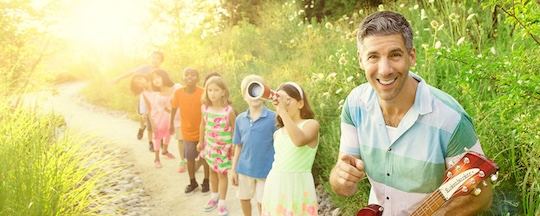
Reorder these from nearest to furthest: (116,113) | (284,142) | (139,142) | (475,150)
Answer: (475,150)
(284,142)
(139,142)
(116,113)

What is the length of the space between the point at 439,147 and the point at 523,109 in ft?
4.04

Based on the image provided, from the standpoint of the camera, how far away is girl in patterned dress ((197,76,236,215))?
5.48 meters

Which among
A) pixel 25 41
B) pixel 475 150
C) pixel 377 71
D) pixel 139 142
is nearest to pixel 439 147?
pixel 475 150

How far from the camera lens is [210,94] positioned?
548 cm

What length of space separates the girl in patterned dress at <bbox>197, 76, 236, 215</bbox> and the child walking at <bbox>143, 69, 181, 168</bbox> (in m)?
2.22

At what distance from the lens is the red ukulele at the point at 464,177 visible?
175 centimetres

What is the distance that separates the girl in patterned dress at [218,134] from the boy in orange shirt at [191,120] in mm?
666

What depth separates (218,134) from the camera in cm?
556

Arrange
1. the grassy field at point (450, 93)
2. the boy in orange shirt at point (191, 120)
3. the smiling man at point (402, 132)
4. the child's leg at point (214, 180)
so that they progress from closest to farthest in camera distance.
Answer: the smiling man at point (402, 132) < the grassy field at point (450, 93) < the child's leg at point (214, 180) < the boy in orange shirt at point (191, 120)

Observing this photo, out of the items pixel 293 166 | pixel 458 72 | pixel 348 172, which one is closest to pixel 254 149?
→ pixel 293 166

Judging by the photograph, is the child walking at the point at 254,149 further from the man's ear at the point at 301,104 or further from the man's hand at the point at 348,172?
the man's hand at the point at 348,172

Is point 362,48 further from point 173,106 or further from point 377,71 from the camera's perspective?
point 173,106

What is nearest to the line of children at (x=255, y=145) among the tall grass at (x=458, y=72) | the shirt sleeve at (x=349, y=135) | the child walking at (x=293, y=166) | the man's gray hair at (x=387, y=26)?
the child walking at (x=293, y=166)

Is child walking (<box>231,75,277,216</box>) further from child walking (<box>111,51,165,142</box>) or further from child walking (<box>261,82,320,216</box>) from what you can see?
child walking (<box>111,51,165,142</box>)
